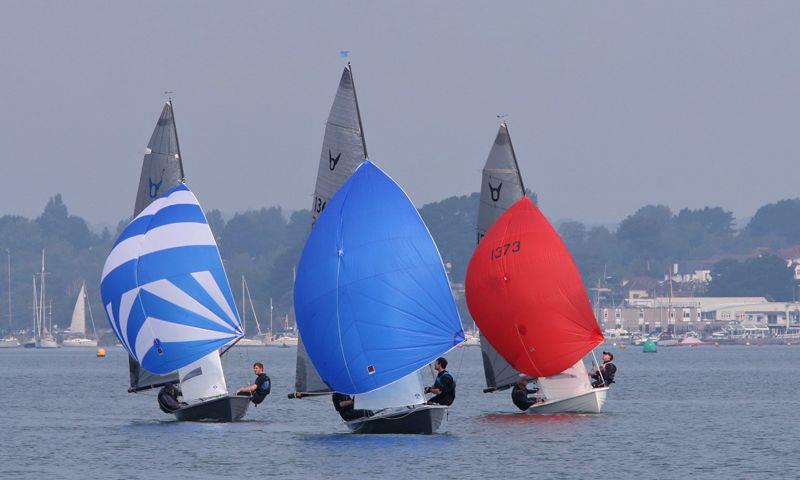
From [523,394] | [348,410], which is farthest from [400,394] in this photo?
[523,394]

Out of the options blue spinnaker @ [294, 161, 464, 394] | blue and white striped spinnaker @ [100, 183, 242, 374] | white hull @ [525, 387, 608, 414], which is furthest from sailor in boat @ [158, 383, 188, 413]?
white hull @ [525, 387, 608, 414]

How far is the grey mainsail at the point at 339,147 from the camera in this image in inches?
1938

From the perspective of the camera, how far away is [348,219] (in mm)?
47688

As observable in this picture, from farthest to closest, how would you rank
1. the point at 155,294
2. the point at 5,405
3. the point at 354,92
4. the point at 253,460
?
the point at 5,405 < the point at 155,294 < the point at 354,92 < the point at 253,460

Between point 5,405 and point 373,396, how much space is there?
30183 millimetres

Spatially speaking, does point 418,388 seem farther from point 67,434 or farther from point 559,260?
point 67,434

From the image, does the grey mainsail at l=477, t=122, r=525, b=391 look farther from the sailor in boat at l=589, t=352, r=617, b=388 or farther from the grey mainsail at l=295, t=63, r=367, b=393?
the grey mainsail at l=295, t=63, r=367, b=393

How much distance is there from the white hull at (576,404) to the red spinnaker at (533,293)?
4.27 feet

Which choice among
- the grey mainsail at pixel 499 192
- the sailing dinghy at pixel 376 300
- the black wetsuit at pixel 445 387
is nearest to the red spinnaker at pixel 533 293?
the grey mainsail at pixel 499 192

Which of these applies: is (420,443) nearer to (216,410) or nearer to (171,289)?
(216,410)

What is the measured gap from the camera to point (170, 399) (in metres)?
54.8

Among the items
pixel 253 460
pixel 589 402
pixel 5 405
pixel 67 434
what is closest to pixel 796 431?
pixel 589 402

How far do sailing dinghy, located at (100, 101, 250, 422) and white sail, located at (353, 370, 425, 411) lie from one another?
689 cm

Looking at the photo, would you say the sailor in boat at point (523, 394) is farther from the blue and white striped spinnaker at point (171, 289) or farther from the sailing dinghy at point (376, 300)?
the blue and white striped spinnaker at point (171, 289)
